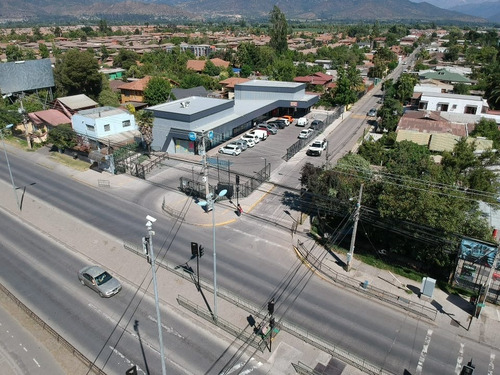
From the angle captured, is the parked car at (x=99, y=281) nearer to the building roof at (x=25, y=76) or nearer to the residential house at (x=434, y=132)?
the residential house at (x=434, y=132)

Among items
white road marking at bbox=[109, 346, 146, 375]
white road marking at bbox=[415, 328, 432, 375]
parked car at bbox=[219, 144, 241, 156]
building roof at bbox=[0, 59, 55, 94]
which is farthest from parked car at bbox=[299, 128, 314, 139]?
building roof at bbox=[0, 59, 55, 94]

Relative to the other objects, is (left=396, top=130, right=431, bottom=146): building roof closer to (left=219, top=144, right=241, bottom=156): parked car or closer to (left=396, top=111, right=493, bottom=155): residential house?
(left=396, top=111, right=493, bottom=155): residential house

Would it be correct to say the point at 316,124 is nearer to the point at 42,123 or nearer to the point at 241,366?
the point at 42,123

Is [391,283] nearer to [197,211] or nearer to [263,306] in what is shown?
[263,306]

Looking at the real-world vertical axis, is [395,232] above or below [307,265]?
above

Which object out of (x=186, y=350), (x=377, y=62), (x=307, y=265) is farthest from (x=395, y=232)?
(x=377, y=62)

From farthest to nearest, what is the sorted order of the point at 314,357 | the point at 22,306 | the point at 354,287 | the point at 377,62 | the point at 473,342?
the point at 377,62 → the point at 354,287 → the point at 22,306 → the point at 473,342 → the point at 314,357

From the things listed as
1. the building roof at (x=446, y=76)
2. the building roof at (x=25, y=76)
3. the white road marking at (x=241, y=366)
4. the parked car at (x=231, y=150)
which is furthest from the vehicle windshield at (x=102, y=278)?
the building roof at (x=446, y=76)

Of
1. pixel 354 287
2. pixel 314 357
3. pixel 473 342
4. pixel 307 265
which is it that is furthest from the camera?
pixel 307 265
